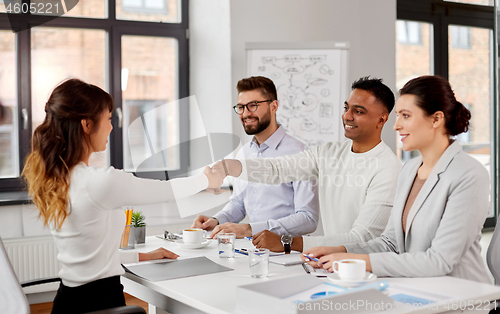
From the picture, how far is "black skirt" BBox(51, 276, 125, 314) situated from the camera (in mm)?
1494

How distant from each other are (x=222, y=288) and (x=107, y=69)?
2.97 m

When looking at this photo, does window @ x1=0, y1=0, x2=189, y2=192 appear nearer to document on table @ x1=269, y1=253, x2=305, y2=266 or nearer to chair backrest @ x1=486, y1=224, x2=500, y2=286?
document on table @ x1=269, y1=253, x2=305, y2=266

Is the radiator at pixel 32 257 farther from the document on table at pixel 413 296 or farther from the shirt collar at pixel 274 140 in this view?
the document on table at pixel 413 296

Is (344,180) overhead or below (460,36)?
below

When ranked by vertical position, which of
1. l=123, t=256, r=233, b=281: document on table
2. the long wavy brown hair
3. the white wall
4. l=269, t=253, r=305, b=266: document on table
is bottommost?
l=123, t=256, r=233, b=281: document on table

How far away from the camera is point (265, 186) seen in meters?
2.73

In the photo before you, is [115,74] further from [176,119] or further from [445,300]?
[445,300]

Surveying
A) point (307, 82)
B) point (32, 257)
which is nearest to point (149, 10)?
point (307, 82)

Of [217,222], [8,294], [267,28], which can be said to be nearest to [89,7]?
[267,28]

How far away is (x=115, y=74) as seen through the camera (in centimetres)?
400

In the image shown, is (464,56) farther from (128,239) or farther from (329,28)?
(128,239)

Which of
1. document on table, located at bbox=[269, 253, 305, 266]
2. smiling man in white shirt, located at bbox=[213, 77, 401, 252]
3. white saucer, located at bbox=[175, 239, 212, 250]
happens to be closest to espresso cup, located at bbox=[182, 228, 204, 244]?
white saucer, located at bbox=[175, 239, 212, 250]

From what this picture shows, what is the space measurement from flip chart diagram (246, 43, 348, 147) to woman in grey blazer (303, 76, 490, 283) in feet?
6.35

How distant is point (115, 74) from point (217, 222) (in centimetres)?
201
